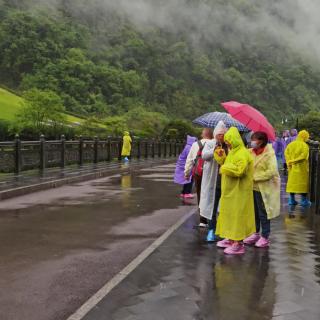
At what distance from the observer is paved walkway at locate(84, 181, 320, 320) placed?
444 centimetres

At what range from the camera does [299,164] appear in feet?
36.7

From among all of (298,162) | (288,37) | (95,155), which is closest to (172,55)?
(288,37)

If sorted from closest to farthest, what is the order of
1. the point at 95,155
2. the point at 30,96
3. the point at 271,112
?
the point at 95,155, the point at 30,96, the point at 271,112

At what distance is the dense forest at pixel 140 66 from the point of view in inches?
2992

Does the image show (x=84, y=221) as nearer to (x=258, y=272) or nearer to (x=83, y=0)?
(x=258, y=272)

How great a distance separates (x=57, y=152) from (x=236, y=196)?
13.7 meters

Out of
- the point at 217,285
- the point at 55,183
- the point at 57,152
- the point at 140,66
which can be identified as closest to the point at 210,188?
the point at 217,285

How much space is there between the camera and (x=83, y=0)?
116 m

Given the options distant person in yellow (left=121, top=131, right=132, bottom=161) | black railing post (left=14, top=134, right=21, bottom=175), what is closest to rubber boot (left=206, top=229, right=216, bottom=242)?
black railing post (left=14, top=134, right=21, bottom=175)

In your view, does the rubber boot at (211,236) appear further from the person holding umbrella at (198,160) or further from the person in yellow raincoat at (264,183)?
the person holding umbrella at (198,160)

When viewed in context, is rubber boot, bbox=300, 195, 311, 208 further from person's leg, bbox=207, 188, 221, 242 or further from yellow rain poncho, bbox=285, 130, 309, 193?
person's leg, bbox=207, 188, 221, 242

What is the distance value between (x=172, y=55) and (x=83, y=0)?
26502 mm

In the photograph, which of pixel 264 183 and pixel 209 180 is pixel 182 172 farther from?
pixel 264 183

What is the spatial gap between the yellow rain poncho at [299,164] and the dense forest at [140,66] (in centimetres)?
3764
